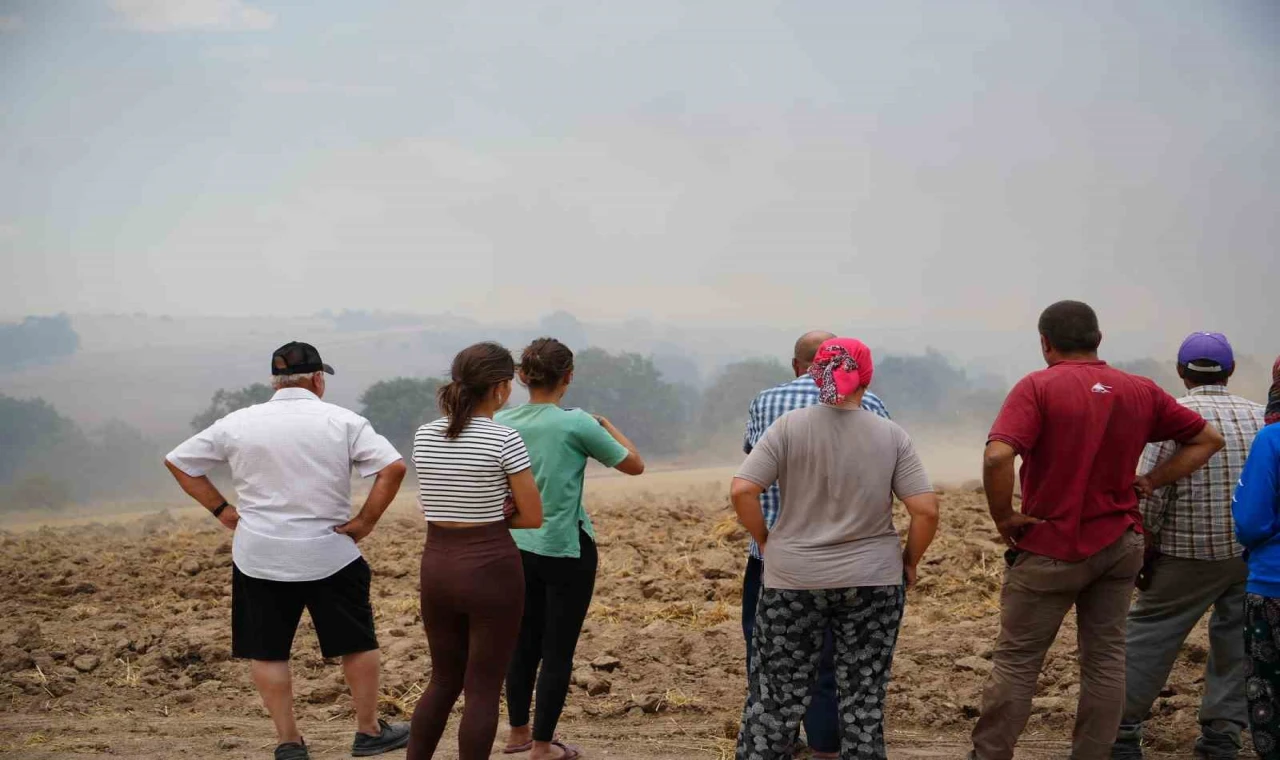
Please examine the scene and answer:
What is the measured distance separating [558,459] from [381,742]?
5.83ft

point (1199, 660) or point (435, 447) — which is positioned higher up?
point (435, 447)

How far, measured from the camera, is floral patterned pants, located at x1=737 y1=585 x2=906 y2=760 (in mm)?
4031

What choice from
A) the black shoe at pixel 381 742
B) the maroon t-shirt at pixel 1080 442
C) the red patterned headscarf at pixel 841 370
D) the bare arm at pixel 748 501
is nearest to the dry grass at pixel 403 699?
the black shoe at pixel 381 742

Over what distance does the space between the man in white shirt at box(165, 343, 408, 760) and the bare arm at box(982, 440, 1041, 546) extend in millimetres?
2333

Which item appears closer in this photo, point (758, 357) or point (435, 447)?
point (435, 447)

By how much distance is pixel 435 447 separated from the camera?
420cm

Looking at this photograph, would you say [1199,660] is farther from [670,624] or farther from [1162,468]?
[670,624]

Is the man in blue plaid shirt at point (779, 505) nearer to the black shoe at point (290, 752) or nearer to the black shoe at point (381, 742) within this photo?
the black shoe at point (381, 742)

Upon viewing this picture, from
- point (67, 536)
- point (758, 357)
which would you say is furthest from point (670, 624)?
point (758, 357)

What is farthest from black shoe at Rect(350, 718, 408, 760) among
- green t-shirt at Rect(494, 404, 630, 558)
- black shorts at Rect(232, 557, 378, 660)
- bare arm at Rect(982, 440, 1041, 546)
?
bare arm at Rect(982, 440, 1041, 546)

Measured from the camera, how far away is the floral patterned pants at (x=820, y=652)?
4.03m

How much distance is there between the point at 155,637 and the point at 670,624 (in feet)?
11.3

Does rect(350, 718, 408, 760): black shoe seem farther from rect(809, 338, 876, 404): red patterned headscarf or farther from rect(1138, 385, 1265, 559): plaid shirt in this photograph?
rect(1138, 385, 1265, 559): plaid shirt

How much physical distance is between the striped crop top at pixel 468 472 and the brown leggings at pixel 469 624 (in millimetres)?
73
